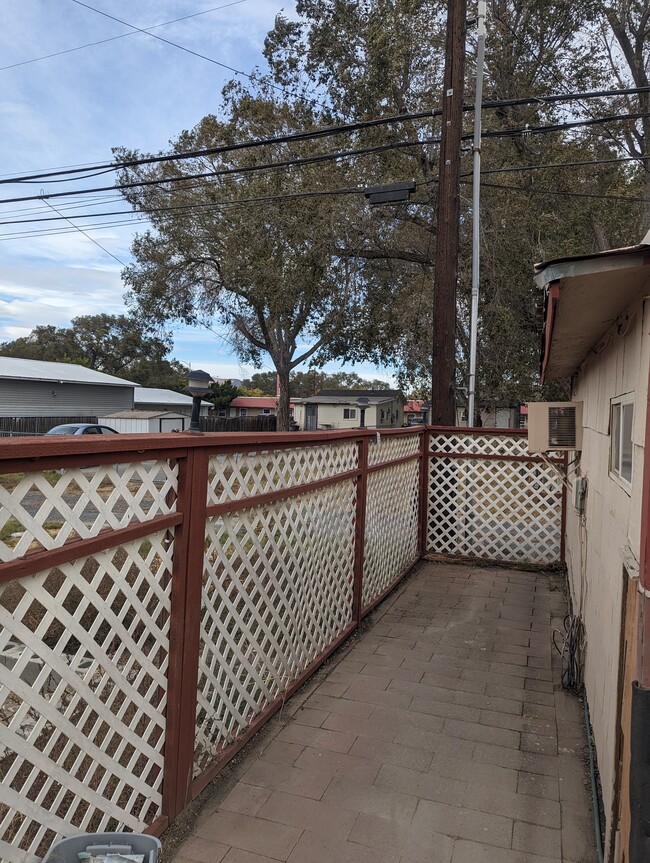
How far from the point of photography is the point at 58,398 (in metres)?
25.1

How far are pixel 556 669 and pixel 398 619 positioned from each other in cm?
127

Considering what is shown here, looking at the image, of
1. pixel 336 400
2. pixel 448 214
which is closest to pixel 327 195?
pixel 448 214

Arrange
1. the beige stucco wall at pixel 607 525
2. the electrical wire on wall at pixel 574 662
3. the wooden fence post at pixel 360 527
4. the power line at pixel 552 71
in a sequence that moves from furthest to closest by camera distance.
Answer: the power line at pixel 552 71, the wooden fence post at pixel 360 527, the electrical wire on wall at pixel 574 662, the beige stucco wall at pixel 607 525

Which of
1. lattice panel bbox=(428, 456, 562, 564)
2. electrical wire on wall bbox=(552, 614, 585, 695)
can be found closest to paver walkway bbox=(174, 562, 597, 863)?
electrical wire on wall bbox=(552, 614, 585, 695)

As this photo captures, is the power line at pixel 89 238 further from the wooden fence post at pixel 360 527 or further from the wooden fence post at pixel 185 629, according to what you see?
the wooden fence post at pixel 185 629

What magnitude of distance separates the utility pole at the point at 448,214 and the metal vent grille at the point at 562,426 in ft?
7.64

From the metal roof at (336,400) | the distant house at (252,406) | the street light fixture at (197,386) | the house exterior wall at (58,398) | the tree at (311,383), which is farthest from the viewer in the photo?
the tree at (311,383)

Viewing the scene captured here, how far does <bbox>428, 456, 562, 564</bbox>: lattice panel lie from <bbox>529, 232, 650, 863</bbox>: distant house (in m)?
3.21

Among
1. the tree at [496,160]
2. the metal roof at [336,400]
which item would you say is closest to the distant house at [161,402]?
the metal roof at [336,400]

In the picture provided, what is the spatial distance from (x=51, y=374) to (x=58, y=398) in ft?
3.98

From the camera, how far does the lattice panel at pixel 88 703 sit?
156 cm

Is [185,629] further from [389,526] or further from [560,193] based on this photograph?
[560,193]

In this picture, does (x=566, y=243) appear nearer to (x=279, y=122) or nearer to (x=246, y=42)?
(x=246, y=42)

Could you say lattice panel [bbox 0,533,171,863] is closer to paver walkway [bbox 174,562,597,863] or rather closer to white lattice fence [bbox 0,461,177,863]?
white lattice fence [bbox 0,461,177,863]
